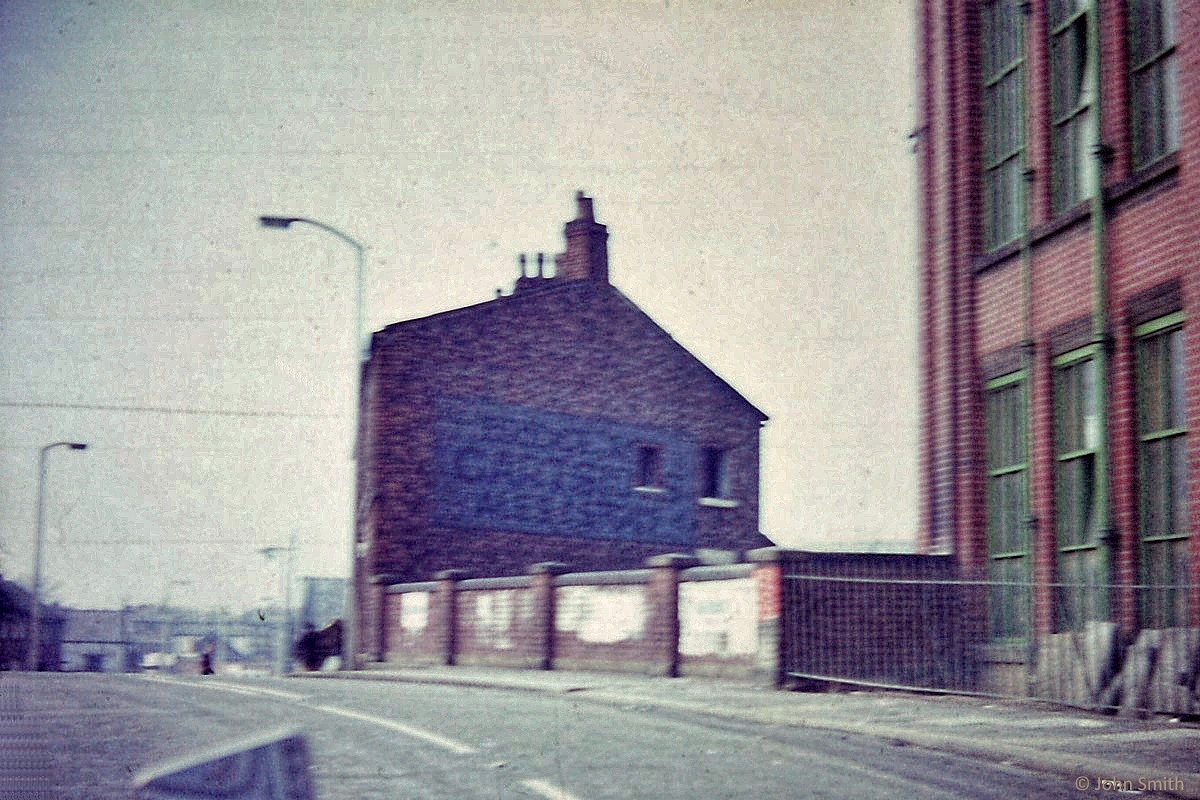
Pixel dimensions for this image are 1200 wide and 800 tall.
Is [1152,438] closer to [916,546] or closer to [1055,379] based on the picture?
[1055,379]

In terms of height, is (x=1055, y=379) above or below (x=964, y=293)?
below

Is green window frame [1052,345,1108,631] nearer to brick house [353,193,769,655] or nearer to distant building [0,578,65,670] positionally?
brick house [353,193,769,655]

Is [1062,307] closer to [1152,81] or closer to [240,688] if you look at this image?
[1152,81]

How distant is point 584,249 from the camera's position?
4109 cm

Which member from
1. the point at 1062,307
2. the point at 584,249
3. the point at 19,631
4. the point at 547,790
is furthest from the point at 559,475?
the point at 19,631

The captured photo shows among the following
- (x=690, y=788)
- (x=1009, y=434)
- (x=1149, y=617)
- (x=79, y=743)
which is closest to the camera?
(x=690, y=788)

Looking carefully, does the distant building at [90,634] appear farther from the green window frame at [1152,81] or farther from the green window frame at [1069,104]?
the green window frame at [1152,81]

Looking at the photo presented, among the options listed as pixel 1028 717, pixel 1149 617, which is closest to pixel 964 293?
pixel 1149 617

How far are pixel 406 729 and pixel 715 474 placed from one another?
1223 inches

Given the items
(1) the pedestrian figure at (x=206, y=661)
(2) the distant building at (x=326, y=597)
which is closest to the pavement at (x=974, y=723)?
(1) the pedestrian figure at (x=206, y=661)

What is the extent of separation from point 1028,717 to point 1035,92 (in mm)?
8043

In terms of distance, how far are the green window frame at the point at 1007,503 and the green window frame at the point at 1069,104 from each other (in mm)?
2411

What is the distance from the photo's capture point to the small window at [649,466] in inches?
1607

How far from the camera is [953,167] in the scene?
19344mm
